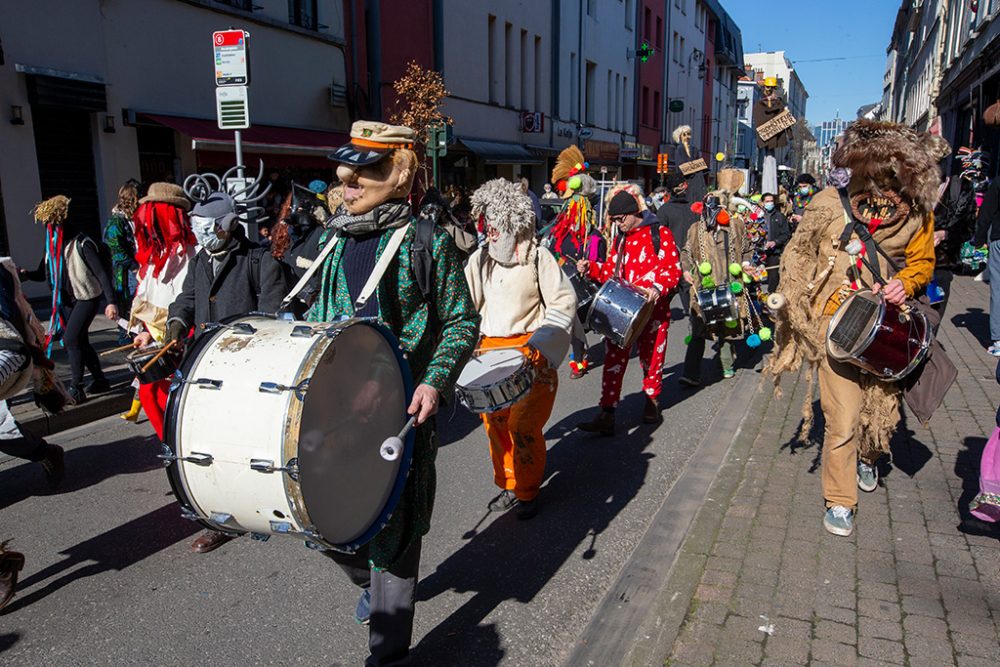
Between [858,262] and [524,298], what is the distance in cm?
171

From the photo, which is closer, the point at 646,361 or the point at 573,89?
the point at 646,361

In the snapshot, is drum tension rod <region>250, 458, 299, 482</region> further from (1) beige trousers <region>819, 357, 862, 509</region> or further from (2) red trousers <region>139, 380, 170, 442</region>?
(1) beige trousers <region>819, 357, 862, 509</region>

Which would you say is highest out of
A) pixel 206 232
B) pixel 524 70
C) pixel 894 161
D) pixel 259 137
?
pixel 524 70

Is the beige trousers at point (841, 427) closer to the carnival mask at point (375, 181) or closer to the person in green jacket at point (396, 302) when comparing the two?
the person in green jacket at point (396, 302)

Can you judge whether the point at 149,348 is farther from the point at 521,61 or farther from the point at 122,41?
the point at 521,61

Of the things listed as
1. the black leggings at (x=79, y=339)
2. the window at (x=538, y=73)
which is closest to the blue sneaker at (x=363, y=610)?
the black leggings at (x=79, y=339)

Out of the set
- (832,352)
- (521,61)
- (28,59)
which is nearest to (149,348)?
(832,352)

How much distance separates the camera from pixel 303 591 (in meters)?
3.57

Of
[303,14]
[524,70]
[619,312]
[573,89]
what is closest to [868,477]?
[619,312]

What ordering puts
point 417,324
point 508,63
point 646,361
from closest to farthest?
1. point 417,324
2. point 646,361
3. point 508,63

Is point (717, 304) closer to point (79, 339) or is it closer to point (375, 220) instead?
point (375, 220)

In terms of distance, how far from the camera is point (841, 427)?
3939mm

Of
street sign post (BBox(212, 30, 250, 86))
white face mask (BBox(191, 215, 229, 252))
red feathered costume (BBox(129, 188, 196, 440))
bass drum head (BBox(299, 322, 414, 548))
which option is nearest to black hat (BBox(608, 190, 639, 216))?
white face mask (BBox(191, 215, 229, 252))

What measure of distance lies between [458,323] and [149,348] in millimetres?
2039
